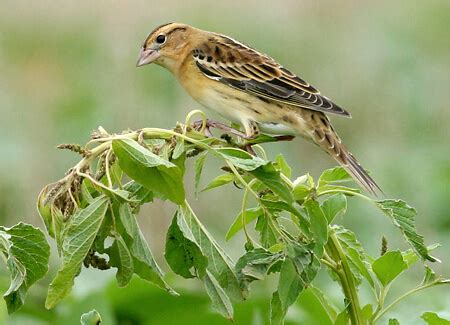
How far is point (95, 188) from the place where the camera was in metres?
2.83

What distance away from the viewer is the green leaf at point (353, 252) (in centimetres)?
305

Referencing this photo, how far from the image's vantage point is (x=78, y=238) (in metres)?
2.74

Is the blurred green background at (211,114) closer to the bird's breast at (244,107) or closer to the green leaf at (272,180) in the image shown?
the bird's breast at (244,107)

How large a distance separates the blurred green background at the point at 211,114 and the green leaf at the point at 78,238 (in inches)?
64.6

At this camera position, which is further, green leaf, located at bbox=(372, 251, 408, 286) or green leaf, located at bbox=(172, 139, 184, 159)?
green leaf, located at bbox=(372, 251, 408, 286)

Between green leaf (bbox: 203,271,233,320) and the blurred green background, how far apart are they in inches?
56.2

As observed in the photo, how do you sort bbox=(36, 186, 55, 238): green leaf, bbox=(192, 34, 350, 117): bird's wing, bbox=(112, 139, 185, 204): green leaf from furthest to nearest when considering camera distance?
1. bbox=(192, 34, 350, 117): bird's wing
2. bbox=(36, 186, 55, 238): green leaf
3. bbox=(112, 139, 185, 204): green leaf

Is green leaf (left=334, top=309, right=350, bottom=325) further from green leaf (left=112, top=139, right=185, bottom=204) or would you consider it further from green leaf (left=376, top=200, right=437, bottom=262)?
green leaf (left=112, top=139, right=185, bottom=204)

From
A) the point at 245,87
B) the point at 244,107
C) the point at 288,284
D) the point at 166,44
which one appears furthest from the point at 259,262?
the point at 166,44

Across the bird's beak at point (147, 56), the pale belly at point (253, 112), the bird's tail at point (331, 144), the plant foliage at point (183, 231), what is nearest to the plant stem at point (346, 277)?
the plant foliage at point (183, 231)

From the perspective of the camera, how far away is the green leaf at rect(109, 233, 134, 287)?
9.32 ft

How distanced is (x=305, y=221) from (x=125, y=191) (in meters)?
0.40

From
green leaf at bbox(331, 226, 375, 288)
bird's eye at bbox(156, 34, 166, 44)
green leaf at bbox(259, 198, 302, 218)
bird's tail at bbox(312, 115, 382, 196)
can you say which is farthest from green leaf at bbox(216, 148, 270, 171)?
bird's eye at bbox(156, 34, 166, 44)

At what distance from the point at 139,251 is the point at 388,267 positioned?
61 cm
